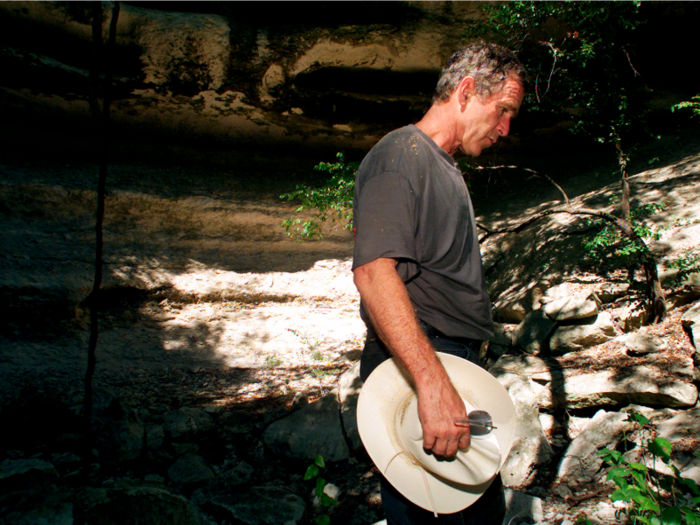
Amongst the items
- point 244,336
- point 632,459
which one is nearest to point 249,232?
point 244,336

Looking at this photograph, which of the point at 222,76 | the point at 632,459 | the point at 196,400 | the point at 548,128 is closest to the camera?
the point at 632,459

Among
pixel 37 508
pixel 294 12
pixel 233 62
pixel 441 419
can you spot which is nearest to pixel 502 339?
pixel 441 419

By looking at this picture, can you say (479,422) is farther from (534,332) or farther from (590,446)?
(534,332)

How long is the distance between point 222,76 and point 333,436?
5345 millimetres

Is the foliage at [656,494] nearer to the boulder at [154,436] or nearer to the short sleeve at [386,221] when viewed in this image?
the short sleeve at [386,221]

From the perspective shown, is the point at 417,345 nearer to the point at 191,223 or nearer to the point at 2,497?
the point at 2,497

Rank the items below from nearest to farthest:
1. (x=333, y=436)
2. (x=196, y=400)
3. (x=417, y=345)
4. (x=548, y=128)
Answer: (x=417, y=345), (x=333, y=436), (x=196, y=400), (x=548, y=128)

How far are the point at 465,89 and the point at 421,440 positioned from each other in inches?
40.2

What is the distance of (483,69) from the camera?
4.41ft

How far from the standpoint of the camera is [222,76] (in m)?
6.20

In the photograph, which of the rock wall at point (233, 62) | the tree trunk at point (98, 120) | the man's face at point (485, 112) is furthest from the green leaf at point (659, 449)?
the rock wall at point (233, 62)

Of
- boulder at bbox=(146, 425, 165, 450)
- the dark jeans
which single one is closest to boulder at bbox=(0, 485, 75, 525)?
boulder at bbox=(146, 425, 165, 450)

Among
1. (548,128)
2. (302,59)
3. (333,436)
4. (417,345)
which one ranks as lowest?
(333,436)

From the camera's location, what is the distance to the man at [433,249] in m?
0.98
